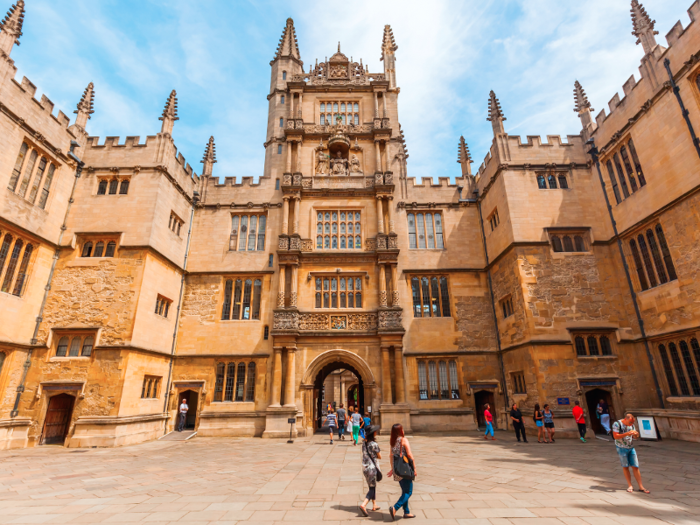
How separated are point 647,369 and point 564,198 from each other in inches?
385

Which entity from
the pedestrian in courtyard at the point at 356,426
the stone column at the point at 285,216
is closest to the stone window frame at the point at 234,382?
the pedestrian in courtyard at the point at 356,426

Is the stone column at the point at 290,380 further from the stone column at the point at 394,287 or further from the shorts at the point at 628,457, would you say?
the shorts at the point at 628,457

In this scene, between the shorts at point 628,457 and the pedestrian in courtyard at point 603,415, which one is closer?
the shorts at point 628,457

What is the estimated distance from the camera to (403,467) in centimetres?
656

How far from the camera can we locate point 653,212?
1711cm

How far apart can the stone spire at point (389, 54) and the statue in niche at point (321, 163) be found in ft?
28.4

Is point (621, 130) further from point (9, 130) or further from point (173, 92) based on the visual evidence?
point (9, 130)

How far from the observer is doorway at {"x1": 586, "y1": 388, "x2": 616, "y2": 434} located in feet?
58.7

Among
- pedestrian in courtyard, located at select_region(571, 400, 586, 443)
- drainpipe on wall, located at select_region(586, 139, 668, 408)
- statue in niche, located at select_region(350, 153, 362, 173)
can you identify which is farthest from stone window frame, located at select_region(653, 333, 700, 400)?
statue in niche, located at select_region(350, 153, 362, 173)

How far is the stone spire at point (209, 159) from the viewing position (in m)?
26.5

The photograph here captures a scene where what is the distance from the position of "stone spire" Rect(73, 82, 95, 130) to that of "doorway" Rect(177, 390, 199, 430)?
1727 cm

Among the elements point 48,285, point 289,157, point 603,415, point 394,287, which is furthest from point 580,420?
point 48,285

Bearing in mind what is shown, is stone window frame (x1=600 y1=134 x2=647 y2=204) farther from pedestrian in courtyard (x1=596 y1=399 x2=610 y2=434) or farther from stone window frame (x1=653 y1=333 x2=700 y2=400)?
pedestrian in courtyard (x1=596 y1=399 x2=610 y2=434)

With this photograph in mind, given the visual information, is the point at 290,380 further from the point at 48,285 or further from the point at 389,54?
the point at 389,54
